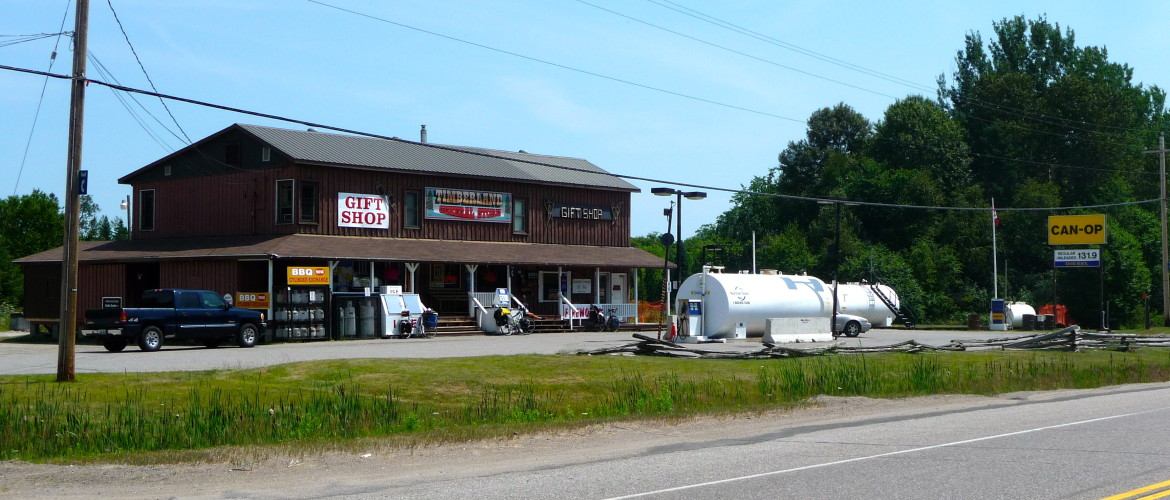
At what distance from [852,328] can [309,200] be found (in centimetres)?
2301

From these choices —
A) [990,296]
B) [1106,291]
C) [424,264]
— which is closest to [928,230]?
[990,296]

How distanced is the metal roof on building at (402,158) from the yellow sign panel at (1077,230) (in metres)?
21.3

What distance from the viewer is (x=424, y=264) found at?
45625mm

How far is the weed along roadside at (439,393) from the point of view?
1440 centimetres

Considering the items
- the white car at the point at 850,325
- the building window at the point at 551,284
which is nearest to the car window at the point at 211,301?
the building window at the point at 551,284

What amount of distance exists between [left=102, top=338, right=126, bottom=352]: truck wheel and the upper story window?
11.9m

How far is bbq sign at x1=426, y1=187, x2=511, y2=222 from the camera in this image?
152 ft

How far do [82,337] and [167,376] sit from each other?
20067mm

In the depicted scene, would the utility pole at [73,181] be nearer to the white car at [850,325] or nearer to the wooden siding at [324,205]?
the wooden siding at [324,205]

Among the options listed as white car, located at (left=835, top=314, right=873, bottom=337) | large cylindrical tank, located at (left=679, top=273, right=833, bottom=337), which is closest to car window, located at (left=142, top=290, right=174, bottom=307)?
large cylindrical tank, located at (left=679, top=273, right=833, bottom=337)

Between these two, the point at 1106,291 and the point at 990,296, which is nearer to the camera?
the point at 1106,291

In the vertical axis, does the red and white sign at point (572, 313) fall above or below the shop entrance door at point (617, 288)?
below

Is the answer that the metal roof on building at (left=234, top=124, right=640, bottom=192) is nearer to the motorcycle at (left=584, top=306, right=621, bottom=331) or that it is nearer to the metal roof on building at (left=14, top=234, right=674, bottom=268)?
the metal roof on building at (left=14, top=234, right=674, bottom=268)

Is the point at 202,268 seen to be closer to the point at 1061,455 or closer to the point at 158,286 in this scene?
the point at 158,286
